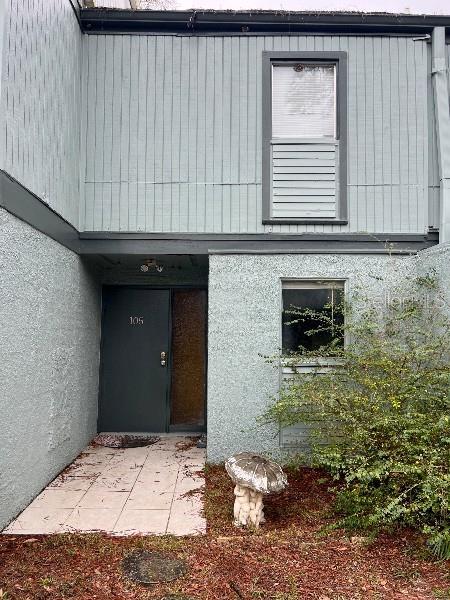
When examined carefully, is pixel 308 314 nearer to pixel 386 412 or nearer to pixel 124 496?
pixel 386 412

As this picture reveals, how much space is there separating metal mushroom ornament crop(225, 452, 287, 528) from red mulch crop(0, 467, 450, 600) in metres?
0.14

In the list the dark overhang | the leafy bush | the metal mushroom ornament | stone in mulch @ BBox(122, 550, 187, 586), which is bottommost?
stone in mulch @ BBox(122, 550, 187, 586)

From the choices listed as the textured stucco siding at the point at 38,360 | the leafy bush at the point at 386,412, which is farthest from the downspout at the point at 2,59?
the leafy bush at the point at 386,412

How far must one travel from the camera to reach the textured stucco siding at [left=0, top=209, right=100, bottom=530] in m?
4.07

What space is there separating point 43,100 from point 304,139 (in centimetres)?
317

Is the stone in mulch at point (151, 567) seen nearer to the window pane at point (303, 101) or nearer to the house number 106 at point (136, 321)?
the house number 106 at point (136, 321)

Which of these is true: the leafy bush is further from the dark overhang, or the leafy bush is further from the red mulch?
the dark overhang

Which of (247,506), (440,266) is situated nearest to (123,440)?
(247,506)

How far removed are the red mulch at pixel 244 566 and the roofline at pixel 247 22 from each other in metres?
5.90

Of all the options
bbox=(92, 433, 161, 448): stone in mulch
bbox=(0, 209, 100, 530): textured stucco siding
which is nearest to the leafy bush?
bbox=(92, 433, 161, 448): stone in mulch

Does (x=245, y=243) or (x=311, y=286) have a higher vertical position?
(x=245, y=243)

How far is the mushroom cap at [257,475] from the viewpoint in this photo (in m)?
4.05

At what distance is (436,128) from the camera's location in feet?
20.1

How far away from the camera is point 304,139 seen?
6121 millimetres
